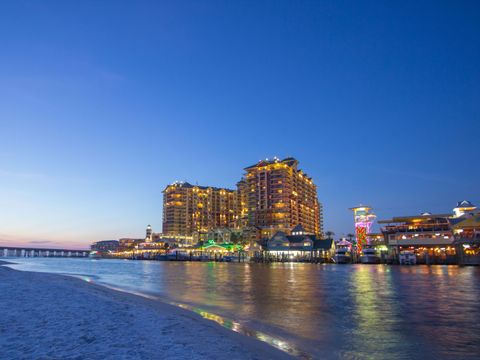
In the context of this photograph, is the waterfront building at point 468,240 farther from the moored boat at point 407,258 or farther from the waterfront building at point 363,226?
the waterfront building at point 363,226

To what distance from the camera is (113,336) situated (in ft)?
39.8

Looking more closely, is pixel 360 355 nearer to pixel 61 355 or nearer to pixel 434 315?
pixel 61 355

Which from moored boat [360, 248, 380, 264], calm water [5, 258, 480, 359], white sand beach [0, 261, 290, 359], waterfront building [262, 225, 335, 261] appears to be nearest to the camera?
white sand beach [0, 261, 290, 359]

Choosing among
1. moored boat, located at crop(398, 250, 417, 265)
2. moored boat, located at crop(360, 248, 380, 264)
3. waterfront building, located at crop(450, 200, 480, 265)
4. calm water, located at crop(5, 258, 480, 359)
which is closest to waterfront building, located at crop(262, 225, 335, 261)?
moored boat, located at crop(360, 248, 380, 264)

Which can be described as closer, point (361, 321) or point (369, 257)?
point (361, 321)

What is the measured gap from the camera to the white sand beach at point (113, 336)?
10055mm

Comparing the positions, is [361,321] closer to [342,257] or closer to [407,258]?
[407,258]

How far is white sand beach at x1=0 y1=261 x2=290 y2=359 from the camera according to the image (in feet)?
33.0

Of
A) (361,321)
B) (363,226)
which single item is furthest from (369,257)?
(361,321)

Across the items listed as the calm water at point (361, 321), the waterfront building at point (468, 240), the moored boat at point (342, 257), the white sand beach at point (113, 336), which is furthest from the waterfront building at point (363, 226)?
the white sand beach at point (113, 336)

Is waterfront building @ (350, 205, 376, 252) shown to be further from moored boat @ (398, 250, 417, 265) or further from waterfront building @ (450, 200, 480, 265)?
waterfront building @ (450, 200, 480, 265)

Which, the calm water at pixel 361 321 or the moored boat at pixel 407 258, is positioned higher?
the calm water at pixel 361 321

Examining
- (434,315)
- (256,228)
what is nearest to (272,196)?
(256,228)

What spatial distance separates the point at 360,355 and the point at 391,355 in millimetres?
1019
